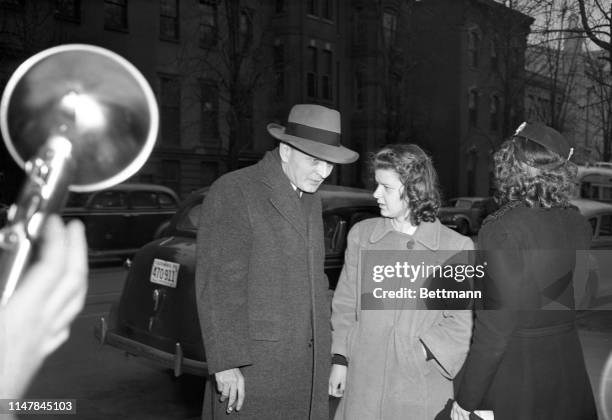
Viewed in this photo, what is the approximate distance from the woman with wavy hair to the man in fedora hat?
16 centimetres

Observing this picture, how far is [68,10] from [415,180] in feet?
57.5

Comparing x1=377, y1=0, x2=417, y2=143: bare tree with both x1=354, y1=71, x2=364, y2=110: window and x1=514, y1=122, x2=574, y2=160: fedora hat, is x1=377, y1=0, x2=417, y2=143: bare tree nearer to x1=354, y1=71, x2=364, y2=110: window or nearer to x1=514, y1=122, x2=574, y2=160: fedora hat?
x1=354, y1=71, x2=364, y2=110: window

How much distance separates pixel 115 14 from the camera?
18906mm

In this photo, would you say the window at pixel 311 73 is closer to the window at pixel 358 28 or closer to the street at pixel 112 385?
the window at pixel 358 28

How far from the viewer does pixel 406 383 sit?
262 cm

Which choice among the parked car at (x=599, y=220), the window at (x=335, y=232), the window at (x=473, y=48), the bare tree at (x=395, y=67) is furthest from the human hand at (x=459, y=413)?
the window at (x=473, y=48)

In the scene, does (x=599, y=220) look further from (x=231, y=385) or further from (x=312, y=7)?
(x=312, y=7)

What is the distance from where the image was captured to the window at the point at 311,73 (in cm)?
2544

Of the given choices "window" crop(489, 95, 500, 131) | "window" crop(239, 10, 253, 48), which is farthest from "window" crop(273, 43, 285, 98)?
"window" crop(489, 95, 500, 131)

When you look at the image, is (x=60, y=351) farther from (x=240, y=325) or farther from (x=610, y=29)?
(x=610, y=29)

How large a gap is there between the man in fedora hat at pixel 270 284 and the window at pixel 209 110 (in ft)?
62.3

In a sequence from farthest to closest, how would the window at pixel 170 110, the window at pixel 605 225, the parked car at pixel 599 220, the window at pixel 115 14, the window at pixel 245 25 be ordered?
the window at pixel 170 110
the window at pixel 245 25
the window at pixel 115 14
the window at pixel 605 225
the parked car at pixel 599 220

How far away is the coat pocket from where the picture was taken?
2.43m

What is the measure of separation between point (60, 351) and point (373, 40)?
23.9m
